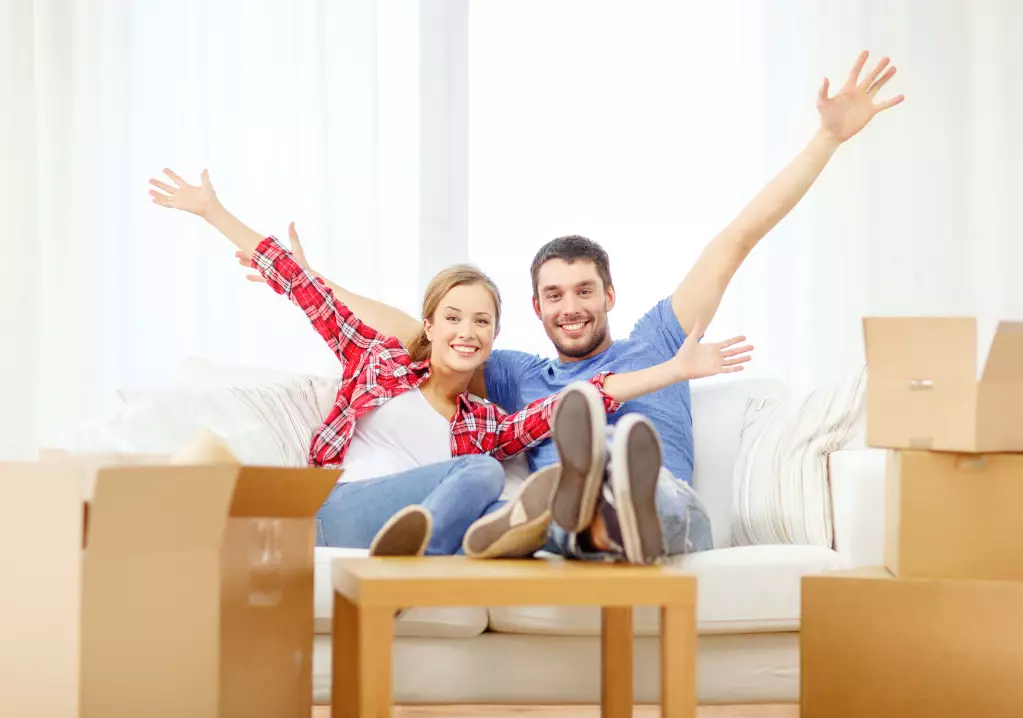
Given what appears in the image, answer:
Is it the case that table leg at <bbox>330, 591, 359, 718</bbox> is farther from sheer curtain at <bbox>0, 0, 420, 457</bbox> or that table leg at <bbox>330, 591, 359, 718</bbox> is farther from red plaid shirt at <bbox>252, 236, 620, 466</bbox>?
sheer curtain at <bbox>0, 0, 420, 457</bbox>

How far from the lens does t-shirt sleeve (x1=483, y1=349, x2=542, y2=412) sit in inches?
95.7

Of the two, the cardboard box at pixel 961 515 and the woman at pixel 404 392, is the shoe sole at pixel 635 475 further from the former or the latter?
the woman at pixel 404 392

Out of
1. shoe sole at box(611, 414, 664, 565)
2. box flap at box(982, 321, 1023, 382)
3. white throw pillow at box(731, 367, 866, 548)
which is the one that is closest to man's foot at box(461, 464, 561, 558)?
shoe sole at box(611, 414, 664, 565)

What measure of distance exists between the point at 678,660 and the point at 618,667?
1.22 ft

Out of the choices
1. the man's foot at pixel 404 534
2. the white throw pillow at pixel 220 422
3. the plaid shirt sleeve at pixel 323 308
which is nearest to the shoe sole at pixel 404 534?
the man's foot at pixel 404 534

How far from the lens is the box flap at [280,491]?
1.39 m

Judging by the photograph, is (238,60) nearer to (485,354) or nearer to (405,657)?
(485,354)

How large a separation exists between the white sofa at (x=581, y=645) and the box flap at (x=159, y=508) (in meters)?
0.63

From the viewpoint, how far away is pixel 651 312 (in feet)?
8.17

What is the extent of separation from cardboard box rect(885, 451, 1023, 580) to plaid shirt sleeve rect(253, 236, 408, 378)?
1150 millimetres

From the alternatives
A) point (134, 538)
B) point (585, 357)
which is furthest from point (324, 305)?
point (134, 538)

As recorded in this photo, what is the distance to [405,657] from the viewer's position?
1.87 metres

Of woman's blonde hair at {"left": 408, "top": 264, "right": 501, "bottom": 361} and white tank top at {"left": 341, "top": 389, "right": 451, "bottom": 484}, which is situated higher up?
woman's blonde hair at {"left": 408, "top": 264, "right": 501, "bottom": 361}

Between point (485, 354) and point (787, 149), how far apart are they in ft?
4.72
